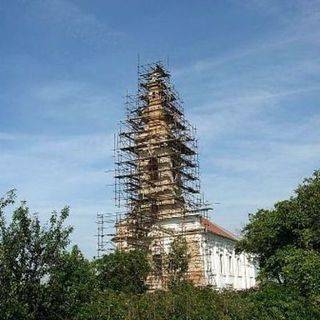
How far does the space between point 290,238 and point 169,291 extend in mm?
10973

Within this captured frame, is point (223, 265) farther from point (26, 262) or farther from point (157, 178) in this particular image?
point (26, 262)

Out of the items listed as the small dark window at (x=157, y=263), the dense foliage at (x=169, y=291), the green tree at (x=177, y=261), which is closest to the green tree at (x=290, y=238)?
the dense foliage at (x=169, y=291)

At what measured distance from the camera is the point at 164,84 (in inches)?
2149

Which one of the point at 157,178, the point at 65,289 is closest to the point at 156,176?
the point at 157,178

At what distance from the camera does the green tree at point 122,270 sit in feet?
132

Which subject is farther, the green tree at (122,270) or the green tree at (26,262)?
the green tree at (122,270)

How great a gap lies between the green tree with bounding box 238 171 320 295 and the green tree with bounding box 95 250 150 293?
8.13 metres

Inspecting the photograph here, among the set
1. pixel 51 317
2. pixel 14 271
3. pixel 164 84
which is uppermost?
pixel 164 84

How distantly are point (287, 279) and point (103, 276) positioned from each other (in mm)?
14772

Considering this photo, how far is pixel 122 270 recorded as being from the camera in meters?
41.0

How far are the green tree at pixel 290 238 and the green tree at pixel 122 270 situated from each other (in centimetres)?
813

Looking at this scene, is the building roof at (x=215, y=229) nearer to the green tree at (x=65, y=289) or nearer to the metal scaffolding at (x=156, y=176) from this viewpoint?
the metal scaffolding at (x=156, y=176)

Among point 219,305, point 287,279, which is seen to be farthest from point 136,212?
point 219,305

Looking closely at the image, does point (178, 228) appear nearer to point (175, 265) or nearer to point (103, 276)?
point (175, 265)
